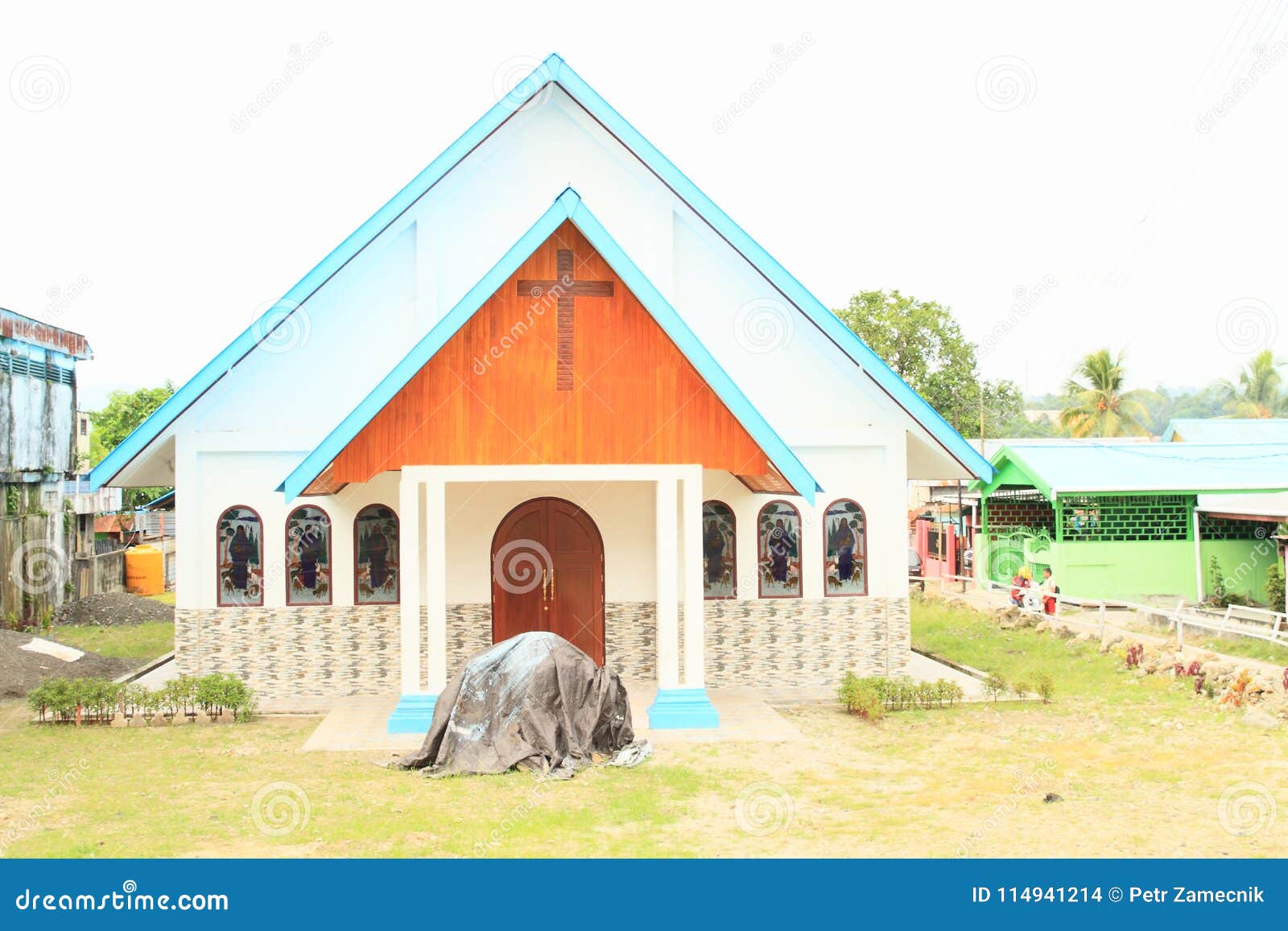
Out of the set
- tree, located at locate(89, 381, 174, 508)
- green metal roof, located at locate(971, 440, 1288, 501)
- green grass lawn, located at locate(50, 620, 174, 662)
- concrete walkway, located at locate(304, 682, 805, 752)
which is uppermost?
tree, located at locate(89, 381, 174, 508)

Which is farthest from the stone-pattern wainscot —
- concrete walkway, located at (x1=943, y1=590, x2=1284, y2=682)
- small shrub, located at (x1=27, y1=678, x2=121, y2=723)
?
concrete walkway, located at (x1=943, y1=590, x2=1284, y2=682)

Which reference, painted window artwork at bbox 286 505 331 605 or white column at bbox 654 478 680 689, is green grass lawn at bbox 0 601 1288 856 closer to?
white column at bbox 654 478 680 689

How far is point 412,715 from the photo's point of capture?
12.0m

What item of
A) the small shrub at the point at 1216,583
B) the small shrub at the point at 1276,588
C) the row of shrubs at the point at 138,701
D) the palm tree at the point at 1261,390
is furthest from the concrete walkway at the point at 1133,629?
the palm tree at the point at 1261,390

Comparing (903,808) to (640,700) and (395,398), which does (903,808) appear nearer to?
(640,700)

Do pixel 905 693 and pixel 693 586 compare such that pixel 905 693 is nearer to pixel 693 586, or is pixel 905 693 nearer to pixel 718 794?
pixel 693 586

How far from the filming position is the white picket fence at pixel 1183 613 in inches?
656

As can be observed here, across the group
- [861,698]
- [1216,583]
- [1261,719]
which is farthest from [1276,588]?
[861,698]

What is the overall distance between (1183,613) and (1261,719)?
677 cm

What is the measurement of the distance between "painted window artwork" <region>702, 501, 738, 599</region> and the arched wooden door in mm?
1469

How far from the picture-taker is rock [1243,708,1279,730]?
40.3 feet

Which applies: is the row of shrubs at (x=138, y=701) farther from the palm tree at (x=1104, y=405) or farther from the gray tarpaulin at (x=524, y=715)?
the palm tree at (x=1104, y=405)

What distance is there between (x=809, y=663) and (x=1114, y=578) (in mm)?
12841

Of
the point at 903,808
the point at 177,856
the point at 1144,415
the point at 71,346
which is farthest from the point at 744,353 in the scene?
the point at 1144,415
